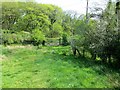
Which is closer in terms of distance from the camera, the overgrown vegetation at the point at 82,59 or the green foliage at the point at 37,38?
the overgrown vegetation at the point at 82,59

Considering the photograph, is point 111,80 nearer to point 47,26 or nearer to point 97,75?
point 97,75

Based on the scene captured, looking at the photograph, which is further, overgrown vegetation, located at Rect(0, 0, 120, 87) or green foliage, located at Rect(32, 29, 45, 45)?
green foliage, located at Rect(32, 29, 45, 45)

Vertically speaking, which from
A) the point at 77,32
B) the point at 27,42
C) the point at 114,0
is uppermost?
the point at 114,0

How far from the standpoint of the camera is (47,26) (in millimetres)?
29766

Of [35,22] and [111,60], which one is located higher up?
[35,22]

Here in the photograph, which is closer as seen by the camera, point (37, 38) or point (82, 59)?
point (82, 59)

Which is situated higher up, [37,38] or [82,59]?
[37,38]

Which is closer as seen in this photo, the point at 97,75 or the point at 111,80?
the point at 111,80

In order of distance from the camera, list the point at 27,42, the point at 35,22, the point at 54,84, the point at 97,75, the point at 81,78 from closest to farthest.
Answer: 1. the point at 54,84
2. the point at 81,78
3. the point at 97,75
4. the point at 27,42
5. the point at 35,22

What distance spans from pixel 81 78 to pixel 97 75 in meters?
0.90

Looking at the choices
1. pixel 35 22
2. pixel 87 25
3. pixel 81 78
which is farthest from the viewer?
pixel 35 22

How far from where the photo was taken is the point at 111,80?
746 centimetres

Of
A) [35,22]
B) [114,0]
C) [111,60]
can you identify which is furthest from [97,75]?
[35,22]

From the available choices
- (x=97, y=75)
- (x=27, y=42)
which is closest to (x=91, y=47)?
(x=97, y=75)
